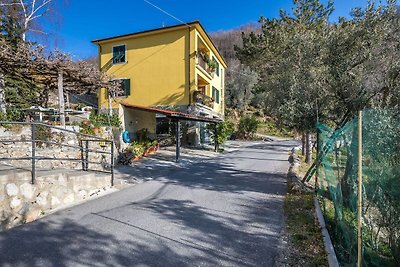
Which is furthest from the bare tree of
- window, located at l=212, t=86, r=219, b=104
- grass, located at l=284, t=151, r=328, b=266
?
grass, located at l=284, t=151, r=328, b=266

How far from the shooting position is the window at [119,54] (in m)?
20.6

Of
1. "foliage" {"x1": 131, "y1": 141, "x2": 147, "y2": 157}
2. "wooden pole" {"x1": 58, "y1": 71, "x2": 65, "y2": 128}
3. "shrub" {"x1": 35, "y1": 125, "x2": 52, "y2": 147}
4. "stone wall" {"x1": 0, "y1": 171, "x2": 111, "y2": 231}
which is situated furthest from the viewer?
"foliage" {"x1": 131, "y1": 141, "x2": 147, "y2": 157}

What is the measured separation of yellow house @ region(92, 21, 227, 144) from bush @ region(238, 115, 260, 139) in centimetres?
1139

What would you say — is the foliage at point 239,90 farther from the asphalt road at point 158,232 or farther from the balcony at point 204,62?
the asphalt road at point 158,232

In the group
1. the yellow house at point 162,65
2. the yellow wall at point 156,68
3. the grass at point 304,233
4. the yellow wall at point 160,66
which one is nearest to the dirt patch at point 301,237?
the grass at point 304,233

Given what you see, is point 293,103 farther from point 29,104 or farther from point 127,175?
point 29,104

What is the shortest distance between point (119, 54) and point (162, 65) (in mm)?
4204

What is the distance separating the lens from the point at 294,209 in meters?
5.66

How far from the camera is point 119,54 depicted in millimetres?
20719

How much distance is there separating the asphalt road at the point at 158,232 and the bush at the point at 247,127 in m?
25.4

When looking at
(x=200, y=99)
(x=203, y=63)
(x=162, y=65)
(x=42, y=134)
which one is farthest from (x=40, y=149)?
(x=203, y=63)

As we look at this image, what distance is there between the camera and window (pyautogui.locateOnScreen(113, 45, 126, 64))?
2058 centimetres

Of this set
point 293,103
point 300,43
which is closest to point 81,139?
point 293,103

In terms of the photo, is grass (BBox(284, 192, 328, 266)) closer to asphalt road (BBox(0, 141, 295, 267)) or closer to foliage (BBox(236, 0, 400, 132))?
asphalt road (BBox(0, 141, 295, 267))
